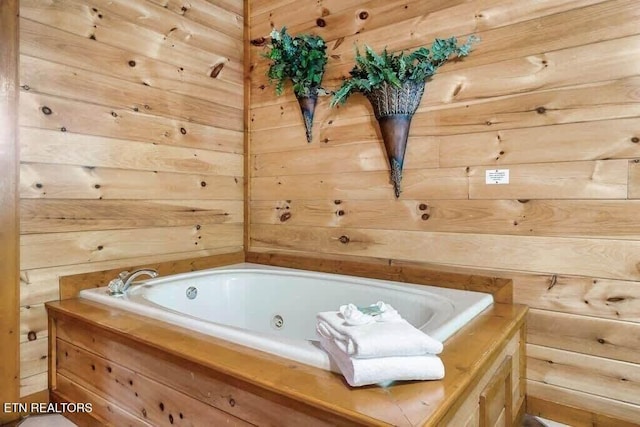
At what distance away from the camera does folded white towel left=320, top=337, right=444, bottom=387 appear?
3.20 feet

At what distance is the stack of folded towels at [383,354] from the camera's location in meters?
0.98

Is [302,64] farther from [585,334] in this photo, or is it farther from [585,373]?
[585,373]

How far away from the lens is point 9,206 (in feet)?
5.62

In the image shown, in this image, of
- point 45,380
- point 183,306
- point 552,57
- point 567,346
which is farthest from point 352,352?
point 45,380

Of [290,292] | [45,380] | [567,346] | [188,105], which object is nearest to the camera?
[567,346]

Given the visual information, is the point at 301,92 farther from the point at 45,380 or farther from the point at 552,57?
the point at 45,380

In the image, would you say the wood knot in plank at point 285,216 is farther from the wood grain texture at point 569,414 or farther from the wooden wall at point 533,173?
the wood grain texture at point 569,414

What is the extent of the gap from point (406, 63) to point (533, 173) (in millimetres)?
780

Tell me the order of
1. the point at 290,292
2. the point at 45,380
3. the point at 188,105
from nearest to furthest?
the point at 45,380
the point at 290,292
the point at 188,105

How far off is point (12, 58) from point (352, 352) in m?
1.85

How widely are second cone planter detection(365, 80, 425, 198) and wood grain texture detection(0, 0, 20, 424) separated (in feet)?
5.30

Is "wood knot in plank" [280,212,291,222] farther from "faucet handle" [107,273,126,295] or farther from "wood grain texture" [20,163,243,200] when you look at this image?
"faucet handle" [107,273,126,295]

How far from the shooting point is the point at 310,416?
3.22 ft

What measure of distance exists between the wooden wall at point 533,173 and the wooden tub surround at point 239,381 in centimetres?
24
